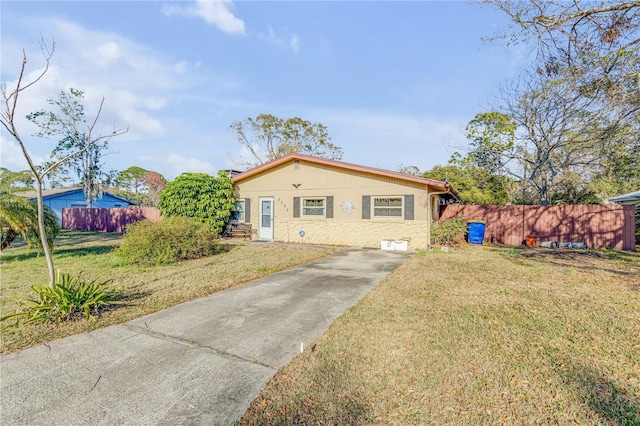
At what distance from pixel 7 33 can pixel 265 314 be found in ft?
20.6

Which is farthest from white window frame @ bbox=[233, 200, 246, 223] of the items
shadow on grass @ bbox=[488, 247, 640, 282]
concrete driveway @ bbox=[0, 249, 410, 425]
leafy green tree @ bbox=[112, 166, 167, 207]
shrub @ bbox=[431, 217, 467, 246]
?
leafy green tree @ bbox=[112, 166, 167, 207]

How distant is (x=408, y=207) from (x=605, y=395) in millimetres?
8864

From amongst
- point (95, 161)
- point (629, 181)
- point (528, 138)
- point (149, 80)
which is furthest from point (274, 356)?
point (95, 161)

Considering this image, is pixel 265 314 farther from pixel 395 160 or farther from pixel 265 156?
pixel 395 160

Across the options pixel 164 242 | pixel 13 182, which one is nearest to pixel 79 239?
pixel 13 182

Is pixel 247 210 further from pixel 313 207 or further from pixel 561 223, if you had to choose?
pixel 561 223

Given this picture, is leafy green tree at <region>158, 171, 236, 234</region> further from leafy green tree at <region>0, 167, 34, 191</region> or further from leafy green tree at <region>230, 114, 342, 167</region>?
leafy green tree at <region>230, 114, 342, 167</region>

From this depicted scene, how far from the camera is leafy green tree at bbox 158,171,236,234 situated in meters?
13.8

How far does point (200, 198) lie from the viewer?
1384 centimetres

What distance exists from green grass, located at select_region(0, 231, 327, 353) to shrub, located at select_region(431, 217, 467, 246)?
14.8 feet

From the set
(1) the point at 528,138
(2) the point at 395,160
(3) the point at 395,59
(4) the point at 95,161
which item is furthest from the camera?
(2) the point at 395,160

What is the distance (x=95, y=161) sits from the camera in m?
28.3

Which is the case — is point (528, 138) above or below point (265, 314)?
above

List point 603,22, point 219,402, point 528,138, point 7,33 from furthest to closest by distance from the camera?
point 528,138 → point 603,22 → point 7,33 → point 219,402
